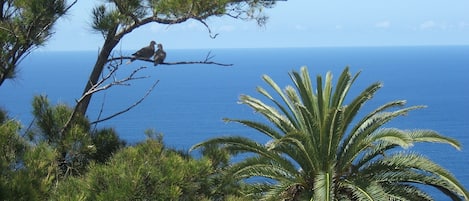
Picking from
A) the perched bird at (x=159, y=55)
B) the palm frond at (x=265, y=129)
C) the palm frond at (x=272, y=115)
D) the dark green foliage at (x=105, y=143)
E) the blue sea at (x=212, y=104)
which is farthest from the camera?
the blue sea at (x=212, y=104)

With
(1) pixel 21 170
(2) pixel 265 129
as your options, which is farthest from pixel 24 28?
(2) pixel 265 129

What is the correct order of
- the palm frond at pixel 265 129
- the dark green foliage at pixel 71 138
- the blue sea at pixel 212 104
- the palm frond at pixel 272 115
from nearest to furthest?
the dark green foliage at pixel 71 138 < the palm frond at pixel 265 129 < the palm frond at pixel 272 115 < the blue sea at pixel 212 104

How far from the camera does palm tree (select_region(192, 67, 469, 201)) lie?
915 centimetres

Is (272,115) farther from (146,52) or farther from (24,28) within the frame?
(24,28)

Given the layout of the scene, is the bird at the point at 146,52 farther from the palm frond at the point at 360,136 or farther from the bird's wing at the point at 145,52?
the palm frond at the point at 360,136

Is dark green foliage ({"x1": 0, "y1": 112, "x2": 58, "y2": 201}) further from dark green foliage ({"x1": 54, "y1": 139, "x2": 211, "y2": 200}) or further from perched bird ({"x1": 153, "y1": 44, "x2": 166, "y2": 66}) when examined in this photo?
perched bird ({"x1": 153, "y1": 44, "x2": 166, "y2": 66})

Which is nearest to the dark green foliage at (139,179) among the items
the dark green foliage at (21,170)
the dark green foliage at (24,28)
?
the dark green foliage at (21,170)

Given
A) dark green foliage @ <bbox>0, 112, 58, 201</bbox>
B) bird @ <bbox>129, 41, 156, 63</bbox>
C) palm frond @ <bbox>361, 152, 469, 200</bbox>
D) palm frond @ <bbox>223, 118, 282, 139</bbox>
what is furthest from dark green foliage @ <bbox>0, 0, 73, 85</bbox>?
palm frond @ <bbox>361, 152, 469, 200</bbox>

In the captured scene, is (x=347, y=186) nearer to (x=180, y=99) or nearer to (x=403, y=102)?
(x=403, y=102)

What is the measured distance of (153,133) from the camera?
23.2ft

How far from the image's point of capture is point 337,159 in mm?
9609

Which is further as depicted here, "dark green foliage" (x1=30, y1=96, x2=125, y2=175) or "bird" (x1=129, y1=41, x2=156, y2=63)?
"bird" (x1=129, y1=41, x2=156, y2=63)

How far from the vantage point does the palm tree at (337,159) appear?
915 cm

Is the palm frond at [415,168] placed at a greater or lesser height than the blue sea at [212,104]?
lesser
